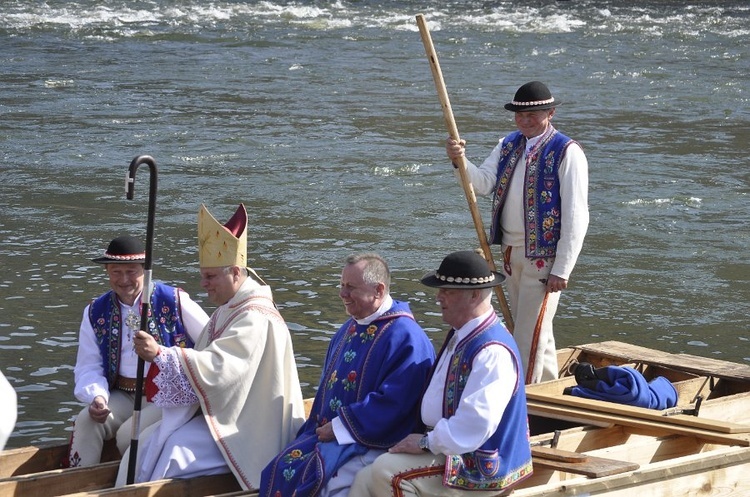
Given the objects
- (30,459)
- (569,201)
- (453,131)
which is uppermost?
(453,131)

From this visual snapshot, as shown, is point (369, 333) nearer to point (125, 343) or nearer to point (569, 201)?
point (125, 343)

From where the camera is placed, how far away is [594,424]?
20.7 feet

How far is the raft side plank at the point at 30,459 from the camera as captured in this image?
5.94 metres

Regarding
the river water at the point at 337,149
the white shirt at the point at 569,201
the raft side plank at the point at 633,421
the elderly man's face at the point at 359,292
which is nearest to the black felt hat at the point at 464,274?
the elderly man's face at the point at 359,292

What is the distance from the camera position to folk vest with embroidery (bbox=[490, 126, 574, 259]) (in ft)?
23.3

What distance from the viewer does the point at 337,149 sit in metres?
16.1

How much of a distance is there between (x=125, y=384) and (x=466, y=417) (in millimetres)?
1926

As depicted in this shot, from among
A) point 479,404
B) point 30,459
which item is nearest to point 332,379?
point 479,404

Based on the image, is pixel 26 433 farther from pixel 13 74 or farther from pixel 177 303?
pixel 13 74

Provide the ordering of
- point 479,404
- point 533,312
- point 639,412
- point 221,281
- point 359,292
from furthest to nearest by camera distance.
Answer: point 533,312 < point 639,412 < point 221,281 < point 359,292 < point 479,404

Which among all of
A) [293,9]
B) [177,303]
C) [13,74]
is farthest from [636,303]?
[293,9]

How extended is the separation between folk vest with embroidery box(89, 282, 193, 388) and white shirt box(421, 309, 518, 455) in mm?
1569

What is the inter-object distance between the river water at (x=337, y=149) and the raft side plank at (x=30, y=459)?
163 cm

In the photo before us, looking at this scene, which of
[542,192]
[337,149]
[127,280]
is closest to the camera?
[127,280]
